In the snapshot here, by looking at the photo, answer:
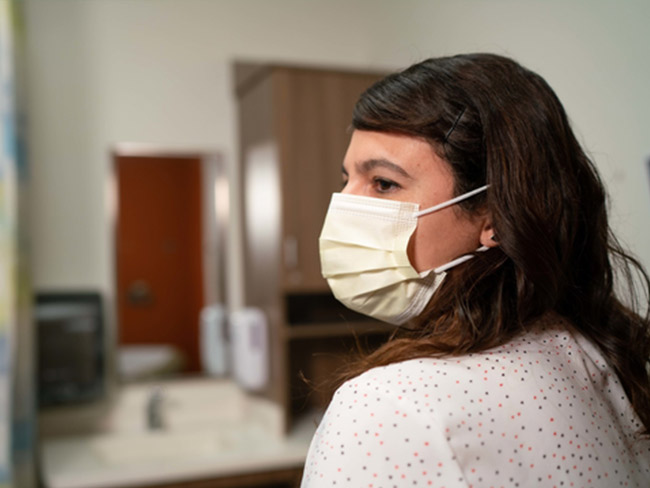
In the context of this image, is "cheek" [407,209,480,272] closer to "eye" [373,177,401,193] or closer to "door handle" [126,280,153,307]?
"eye" [373,177,401,193]

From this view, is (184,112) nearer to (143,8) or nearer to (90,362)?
(143,8)

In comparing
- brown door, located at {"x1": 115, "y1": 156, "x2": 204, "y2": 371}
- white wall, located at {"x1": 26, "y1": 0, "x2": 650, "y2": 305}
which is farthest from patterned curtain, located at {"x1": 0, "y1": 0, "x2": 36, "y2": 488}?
brown door, located at {"x1": 115, "y1": 156, "x2": 204, "y2": 371}

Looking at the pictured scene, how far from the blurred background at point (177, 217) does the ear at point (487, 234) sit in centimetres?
131

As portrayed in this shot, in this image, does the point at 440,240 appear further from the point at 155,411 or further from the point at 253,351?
the point at 155,411

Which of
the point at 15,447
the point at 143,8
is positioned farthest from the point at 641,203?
the point at 143,8

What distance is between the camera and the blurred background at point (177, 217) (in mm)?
2238

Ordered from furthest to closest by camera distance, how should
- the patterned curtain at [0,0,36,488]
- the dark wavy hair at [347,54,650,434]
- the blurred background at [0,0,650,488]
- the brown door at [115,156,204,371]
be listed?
the brown door at [115,156,204,371], the blurred background at [0,0,650,488], the patterned curtain at [0,0,36,488], the dark wavy hair at [347,54,650,434]

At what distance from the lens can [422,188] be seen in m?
0.88

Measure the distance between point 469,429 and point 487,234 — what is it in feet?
1.02

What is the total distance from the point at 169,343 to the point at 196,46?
4.31 feet

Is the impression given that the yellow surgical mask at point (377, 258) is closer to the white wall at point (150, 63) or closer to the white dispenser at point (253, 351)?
the white wall at point (150, 63)

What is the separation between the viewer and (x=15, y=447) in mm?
2074

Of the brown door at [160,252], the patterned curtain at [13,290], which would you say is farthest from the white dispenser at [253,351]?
the patterned curtain at [13,290]

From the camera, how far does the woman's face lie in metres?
0.87
